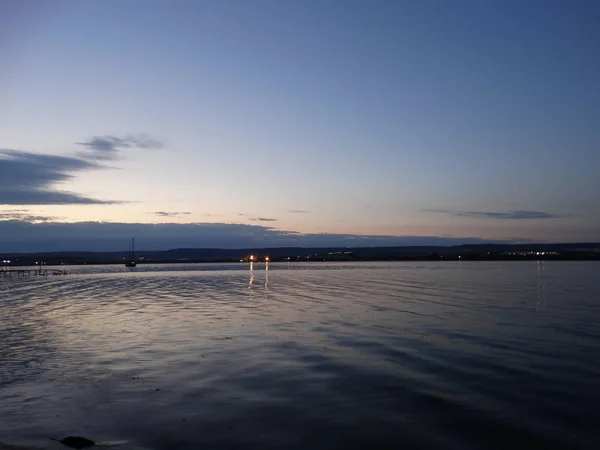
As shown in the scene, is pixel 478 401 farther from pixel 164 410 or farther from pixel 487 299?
pixel 487 299

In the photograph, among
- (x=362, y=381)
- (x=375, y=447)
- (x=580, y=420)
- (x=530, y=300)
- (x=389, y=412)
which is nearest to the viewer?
(x=375, y=447)

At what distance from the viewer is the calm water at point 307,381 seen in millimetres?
13320

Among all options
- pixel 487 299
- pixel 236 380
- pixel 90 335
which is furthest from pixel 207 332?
pixel 487 299

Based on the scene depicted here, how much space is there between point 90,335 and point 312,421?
64.4 ft

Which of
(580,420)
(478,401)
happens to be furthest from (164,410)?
(580,420)

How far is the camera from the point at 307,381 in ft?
61.4

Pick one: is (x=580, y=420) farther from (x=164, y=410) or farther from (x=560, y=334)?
(x=560, y=334)

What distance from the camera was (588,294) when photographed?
52062mm

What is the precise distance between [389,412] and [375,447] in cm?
279

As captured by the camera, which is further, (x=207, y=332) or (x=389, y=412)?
(x=207, y=332)

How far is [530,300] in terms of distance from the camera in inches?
1836

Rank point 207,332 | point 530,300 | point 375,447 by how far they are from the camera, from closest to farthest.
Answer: point 375,447
point 207,332
point 530,300

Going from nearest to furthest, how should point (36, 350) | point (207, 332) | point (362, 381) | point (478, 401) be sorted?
point (478, 401) → point (362, 381) → point (36, 350) → point (207, 332)

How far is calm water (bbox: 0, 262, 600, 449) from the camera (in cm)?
1332
